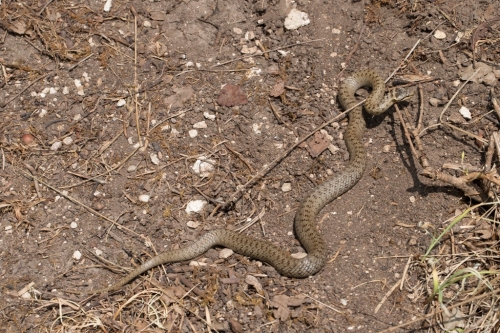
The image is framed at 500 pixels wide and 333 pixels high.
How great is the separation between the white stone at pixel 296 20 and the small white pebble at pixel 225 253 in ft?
10.0

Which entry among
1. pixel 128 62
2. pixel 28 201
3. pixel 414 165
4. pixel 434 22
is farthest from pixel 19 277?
pixel 434 22

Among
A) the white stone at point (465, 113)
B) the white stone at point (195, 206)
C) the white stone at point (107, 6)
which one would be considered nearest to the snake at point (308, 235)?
the white stone at point (195, 206)

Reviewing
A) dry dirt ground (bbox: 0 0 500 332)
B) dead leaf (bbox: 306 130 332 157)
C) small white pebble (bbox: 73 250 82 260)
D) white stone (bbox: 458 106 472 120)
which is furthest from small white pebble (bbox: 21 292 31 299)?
white stone (bbox: 458 106 472 120)

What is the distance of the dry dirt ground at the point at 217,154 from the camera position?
5.02m

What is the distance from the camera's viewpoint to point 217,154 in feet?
19.5

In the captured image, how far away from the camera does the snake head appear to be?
5.93m

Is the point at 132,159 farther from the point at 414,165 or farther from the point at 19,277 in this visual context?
the point at 414,165

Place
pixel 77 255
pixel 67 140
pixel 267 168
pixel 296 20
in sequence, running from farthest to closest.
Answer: pixel 296 20, pixel 67 140, pixel 267 168, pixel 77 255

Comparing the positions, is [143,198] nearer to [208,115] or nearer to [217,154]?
[217,154]

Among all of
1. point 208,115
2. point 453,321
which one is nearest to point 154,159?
point 208,115

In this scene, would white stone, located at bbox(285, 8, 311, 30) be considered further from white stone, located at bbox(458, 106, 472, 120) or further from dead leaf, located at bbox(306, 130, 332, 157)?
white stone, located at bbox(458, 106, 472, 120)

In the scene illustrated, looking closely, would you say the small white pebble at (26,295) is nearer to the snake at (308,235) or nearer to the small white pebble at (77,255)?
the small white pebble at (77,255)

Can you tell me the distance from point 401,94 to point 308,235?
6.70ft

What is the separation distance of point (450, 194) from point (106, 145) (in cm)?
390
